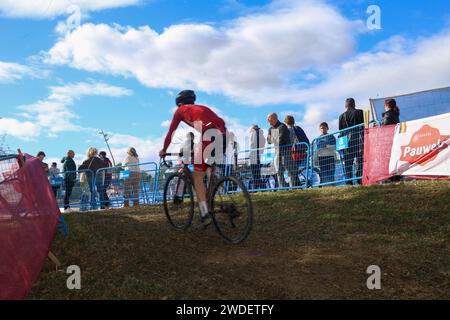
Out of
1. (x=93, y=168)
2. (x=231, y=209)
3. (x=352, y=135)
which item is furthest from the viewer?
(x=93, y=168)

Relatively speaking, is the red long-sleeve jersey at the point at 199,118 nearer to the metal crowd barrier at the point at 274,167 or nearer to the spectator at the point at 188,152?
the spectator at the point at 188,152

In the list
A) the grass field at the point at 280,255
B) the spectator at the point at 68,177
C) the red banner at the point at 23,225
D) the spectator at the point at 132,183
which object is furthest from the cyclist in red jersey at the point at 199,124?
the spectator at the point at 68,177

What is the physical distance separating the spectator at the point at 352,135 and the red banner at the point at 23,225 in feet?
24.0

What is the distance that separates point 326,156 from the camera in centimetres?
1114

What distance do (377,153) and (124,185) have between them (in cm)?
817

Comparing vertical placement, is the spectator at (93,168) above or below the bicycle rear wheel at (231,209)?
above

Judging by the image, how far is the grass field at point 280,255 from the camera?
4781 millimetres

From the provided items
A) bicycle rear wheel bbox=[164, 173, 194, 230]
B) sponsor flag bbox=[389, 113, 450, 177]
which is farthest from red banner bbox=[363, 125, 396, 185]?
bicycle rear wheel bbox=[164, 173, 194, 230]

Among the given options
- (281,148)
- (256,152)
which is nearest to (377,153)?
(281,148)

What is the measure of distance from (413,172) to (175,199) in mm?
5840

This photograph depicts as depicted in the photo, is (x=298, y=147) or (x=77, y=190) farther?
(x=77, y=190)

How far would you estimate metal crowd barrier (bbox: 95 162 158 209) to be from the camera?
14.1 m

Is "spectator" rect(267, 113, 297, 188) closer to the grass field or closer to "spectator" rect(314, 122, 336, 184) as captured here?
"spectator" rect(314, 122, 336, 184)

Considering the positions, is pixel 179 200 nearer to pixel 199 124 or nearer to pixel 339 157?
pixel 199 124
